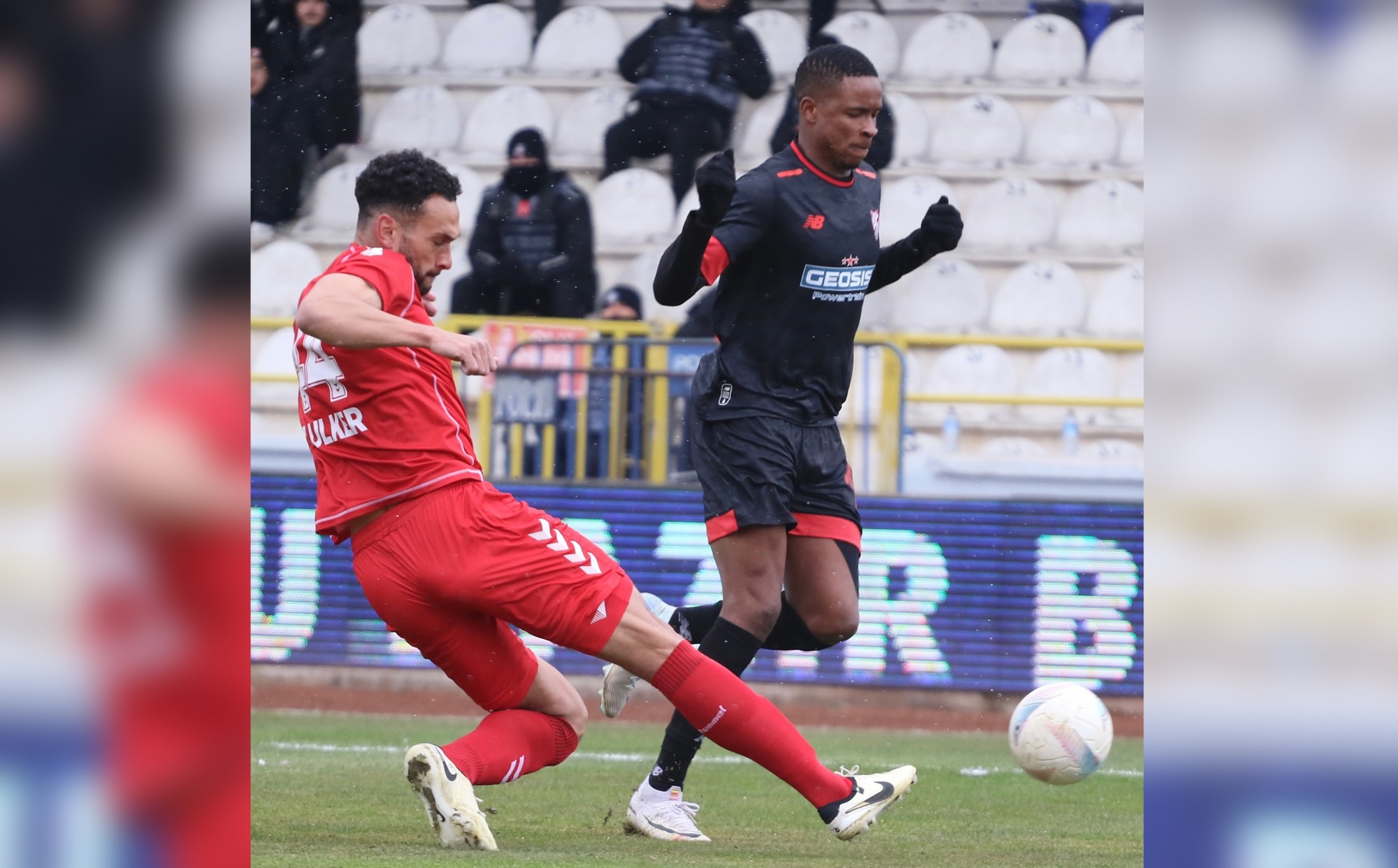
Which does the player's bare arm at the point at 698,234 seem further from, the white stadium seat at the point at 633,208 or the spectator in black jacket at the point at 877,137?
the spectator in black jacket at the point at 877,137

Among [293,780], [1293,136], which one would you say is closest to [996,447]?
[293,780]

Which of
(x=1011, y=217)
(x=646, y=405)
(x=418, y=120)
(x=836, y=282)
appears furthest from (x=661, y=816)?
(x=418, y=120)

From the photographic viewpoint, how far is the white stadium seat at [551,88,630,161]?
12203 mm

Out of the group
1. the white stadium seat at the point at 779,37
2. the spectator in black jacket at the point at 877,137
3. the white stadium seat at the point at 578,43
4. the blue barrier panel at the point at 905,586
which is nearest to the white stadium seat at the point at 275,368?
the blue barrier panel at the point at 905,586

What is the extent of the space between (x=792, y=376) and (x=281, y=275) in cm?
766

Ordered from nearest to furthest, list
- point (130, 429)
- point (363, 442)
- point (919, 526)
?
point (130, 429), point (363, 442), point (919, 526)

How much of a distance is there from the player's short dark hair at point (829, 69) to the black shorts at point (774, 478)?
99 cm

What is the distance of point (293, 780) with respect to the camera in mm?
5484

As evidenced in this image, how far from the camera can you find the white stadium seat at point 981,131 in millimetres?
12133

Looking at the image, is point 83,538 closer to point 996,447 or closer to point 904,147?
point 996,447

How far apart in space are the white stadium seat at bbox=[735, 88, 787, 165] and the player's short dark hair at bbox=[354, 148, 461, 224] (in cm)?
833

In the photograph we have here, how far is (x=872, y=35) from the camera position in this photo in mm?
12312

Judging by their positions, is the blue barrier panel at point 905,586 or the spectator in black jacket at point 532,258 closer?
the blue barrier panel at point 905,586

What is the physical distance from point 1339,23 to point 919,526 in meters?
7.38
